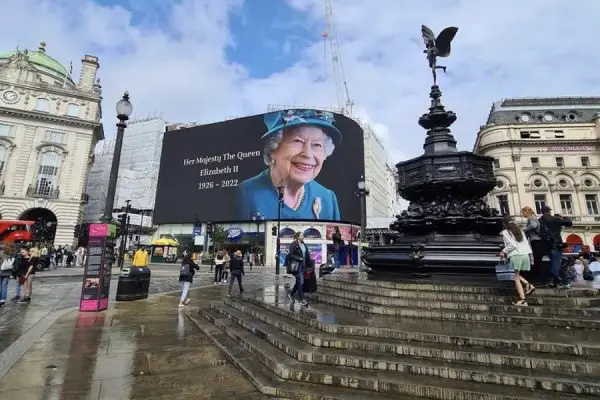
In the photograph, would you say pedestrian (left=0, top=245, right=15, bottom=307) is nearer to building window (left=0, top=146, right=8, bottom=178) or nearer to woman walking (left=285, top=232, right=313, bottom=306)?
woman walking (left=285, top=232, right=313, bottom=306)

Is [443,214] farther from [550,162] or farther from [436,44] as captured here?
[550,162]

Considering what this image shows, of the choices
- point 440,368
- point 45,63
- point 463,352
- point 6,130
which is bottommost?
point 440,368

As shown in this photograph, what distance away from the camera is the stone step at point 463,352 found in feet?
11.3

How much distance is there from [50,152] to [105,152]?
19.9m

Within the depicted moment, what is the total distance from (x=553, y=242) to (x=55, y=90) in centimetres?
5276

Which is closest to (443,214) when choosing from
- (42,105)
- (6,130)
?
(42,105)

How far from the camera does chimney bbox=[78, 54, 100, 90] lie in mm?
44812

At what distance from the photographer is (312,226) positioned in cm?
4347

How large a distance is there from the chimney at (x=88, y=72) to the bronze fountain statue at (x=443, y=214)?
5038cm

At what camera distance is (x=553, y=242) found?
632 centimetres

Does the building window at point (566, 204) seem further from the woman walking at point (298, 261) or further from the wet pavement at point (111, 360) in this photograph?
the wet pavement at point (111, 360)

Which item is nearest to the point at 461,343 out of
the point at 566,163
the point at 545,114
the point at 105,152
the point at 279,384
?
the point at 279,384

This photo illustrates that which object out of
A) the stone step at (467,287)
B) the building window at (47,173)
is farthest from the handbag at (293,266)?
the building window at (47,173)

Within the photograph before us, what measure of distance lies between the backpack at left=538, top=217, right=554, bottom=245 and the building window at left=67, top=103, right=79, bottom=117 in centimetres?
5065
